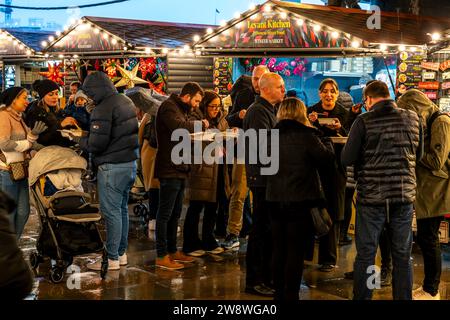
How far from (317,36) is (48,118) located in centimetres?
479

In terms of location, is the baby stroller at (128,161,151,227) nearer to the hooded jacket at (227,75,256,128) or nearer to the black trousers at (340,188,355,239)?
the hooded jacket at (227,75,256,128)

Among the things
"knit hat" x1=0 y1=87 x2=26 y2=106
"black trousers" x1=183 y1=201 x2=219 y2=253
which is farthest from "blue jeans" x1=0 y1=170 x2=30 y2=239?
"black trousers" x1=183 y1=201 x2=219 y2=253

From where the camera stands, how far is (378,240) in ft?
17.7

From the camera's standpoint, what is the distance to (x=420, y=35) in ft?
34.7

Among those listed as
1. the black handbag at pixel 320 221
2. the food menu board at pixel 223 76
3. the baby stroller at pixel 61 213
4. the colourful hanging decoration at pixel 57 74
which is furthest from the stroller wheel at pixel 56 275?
the colourful hanging decoration at pixel 57 74

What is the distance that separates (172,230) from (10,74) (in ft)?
36.7

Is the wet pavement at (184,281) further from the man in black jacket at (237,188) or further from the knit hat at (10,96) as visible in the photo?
the knit hat at (10,96)

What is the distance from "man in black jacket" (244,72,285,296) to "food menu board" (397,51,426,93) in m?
4.37

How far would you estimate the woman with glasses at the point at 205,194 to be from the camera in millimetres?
7562

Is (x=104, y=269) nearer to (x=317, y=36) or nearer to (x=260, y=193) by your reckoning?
(x=260, y=193)

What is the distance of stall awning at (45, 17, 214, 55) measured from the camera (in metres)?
12.5

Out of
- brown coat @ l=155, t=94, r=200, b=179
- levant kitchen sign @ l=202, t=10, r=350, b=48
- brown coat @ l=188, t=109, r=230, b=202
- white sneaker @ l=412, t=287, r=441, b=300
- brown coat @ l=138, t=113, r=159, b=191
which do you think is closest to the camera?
white sneaker @ l=412, t=287, r=441, b=300

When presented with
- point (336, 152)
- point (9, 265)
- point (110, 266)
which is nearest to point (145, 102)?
point (110, 266)

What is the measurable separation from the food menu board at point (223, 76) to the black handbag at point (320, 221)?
24.7 ft
